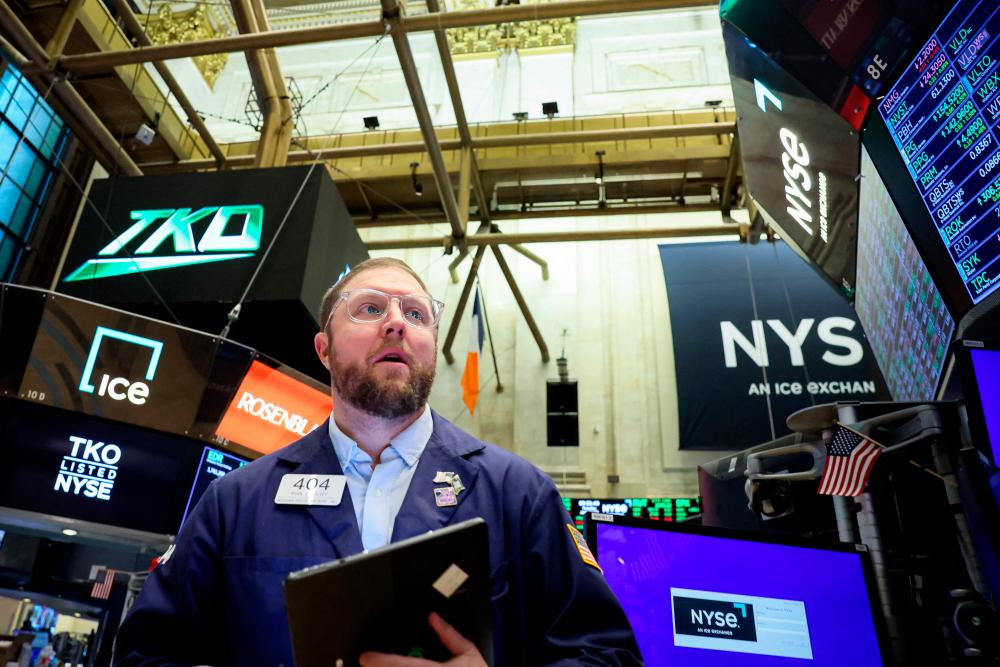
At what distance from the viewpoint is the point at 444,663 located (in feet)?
4.15

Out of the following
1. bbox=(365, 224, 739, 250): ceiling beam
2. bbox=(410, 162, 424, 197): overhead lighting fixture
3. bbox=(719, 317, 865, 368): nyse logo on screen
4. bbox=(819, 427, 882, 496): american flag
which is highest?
bbox=(410, 162, 424, 197): overhead lighting fixture

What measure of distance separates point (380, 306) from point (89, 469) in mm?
4769

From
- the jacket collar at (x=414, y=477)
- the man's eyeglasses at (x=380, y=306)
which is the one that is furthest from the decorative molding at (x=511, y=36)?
the jacket collar at (x=414, y=477)

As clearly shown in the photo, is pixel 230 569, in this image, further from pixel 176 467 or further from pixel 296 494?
pixel 176 467

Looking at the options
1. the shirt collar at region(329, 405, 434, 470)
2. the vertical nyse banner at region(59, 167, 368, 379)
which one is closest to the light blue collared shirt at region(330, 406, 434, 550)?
the shirt collar at region(329, 405, 434, 470)

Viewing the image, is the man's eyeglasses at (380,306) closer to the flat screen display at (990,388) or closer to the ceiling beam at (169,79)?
the flat screen display at (990,388)

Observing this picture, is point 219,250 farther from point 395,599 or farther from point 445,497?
point 395,599

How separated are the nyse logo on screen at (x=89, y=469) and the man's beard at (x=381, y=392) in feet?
15.5

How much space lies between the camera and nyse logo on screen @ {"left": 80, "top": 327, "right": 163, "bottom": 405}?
5.53 metres

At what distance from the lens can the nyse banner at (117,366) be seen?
17.7ft

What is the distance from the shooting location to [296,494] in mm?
1708

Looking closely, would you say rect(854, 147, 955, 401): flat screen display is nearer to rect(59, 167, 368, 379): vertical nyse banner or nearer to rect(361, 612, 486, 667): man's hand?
rect(361, 612, 486, 667): man's hand

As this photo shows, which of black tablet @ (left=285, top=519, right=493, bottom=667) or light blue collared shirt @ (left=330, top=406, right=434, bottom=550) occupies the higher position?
light blue collared shirt @ (left=330, top=406, right=434, bottom=550)

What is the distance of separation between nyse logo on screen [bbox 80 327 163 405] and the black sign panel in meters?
0.27
